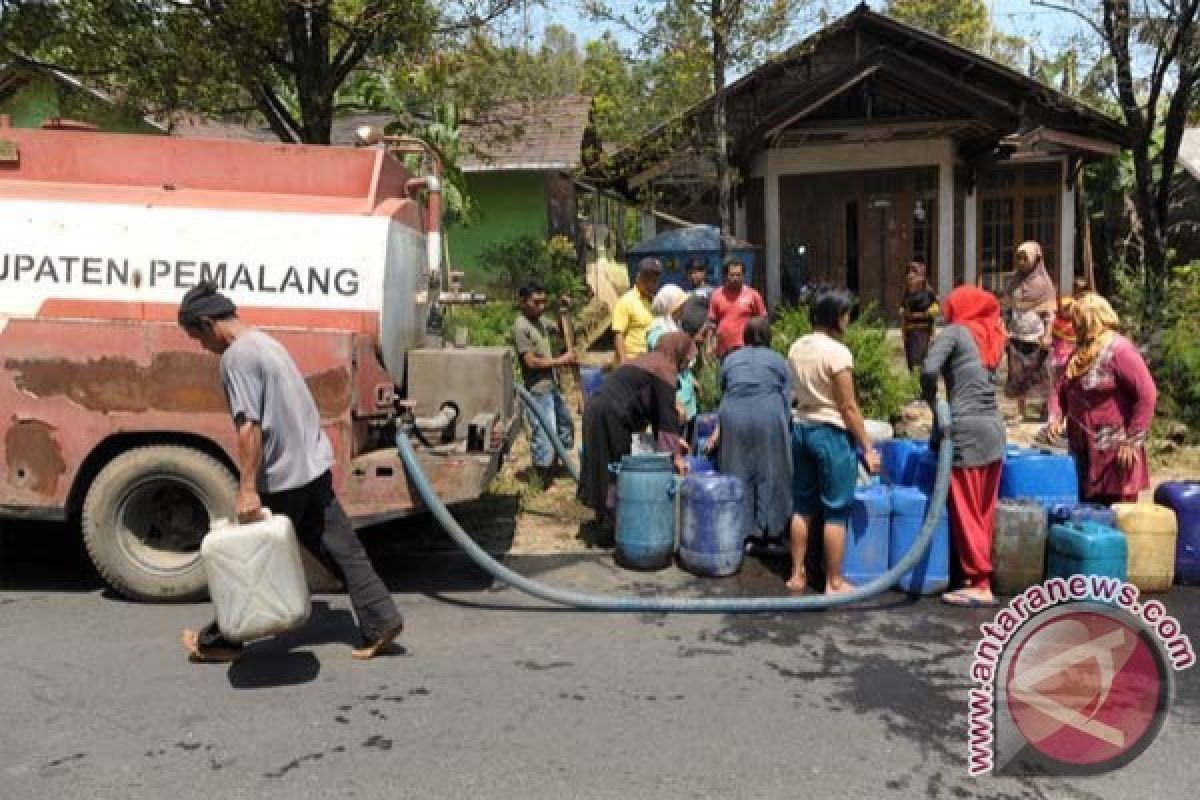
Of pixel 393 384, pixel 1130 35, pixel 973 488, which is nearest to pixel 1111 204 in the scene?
pixel 1130 35

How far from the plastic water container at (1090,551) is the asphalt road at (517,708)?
1.56 ft

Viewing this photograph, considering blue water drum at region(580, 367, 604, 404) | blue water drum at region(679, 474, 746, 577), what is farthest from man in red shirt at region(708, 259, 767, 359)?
blue water drum at region(679, 474, 746, 577)

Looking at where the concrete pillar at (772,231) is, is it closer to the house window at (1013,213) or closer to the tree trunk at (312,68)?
the house window at (1013,213)

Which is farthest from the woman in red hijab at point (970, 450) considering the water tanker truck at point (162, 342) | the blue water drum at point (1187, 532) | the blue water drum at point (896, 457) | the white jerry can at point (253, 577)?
the white jerry can at point (253, 577)

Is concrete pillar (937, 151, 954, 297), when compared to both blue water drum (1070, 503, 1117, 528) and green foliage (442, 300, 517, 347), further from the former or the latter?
blue water drum (1070, 503, 1117, 528)

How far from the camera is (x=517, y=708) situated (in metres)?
4.20

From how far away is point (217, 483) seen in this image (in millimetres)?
5445

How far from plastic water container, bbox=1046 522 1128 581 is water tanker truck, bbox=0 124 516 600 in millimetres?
3188

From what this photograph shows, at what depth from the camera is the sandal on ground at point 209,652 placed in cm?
464

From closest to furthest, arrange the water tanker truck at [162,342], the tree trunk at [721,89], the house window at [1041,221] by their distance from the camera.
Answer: the water tanker truck at [162,342] → the tree trunk at [721,89] → the house window at [1041,221]

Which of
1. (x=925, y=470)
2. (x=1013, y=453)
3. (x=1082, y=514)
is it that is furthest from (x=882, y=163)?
(x=1082, y=514)

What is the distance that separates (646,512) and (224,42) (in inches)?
253

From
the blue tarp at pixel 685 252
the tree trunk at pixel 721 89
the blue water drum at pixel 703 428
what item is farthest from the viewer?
the blue tarp at pixel 685 252

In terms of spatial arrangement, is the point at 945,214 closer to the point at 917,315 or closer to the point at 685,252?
the point at 685,252
